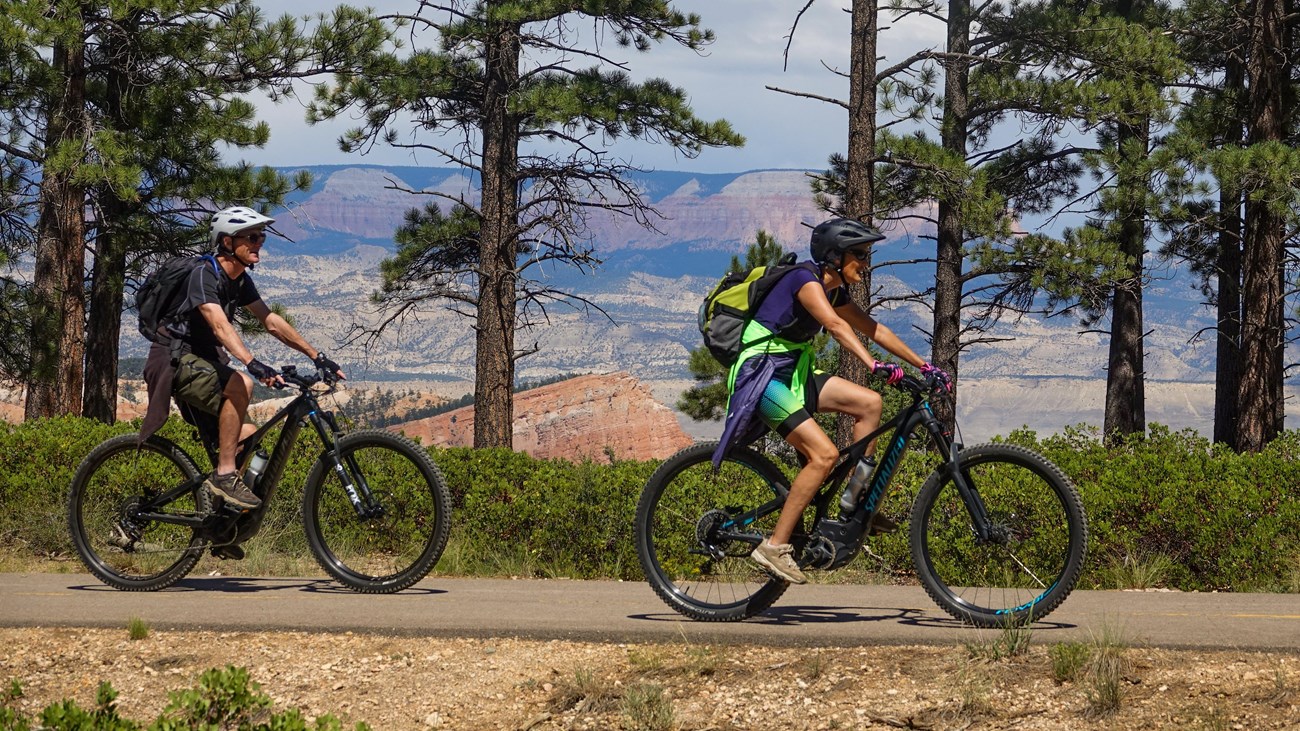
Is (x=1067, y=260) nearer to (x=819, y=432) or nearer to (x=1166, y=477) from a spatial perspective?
(x=1166, y=477)

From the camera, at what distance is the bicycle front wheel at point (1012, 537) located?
639 cm

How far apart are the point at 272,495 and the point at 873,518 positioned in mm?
3510

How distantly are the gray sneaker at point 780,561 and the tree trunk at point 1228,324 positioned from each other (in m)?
18.4

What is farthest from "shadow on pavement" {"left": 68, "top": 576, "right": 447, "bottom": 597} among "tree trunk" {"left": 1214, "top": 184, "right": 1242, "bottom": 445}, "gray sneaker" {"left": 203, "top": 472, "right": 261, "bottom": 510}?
"tree trunk" {"left": 1214, "top": 184, "right": 1242, "bottom": 445}

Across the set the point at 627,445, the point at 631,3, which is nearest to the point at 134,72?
the point at 631,3

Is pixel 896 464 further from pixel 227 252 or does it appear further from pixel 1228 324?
pixel 1228 324

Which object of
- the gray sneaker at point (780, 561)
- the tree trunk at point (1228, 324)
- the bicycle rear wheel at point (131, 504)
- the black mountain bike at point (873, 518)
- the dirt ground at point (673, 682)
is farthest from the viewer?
the tree trunk at point (1228, 324)

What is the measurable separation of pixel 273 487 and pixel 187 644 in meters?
1.35

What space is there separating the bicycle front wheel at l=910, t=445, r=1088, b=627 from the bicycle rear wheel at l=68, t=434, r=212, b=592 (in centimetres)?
421

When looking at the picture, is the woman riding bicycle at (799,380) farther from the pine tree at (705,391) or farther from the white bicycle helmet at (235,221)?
the pine tree at (705,391)

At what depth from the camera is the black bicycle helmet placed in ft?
22.0

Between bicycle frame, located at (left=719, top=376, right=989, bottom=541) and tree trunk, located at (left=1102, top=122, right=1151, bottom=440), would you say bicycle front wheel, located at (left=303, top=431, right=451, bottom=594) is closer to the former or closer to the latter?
bicycle frame, located at (left=719, top=376, right=989, bottom=541)

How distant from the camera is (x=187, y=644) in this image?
6680mm

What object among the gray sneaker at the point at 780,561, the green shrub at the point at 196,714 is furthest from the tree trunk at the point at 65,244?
the green shrub at the point at 196,714
